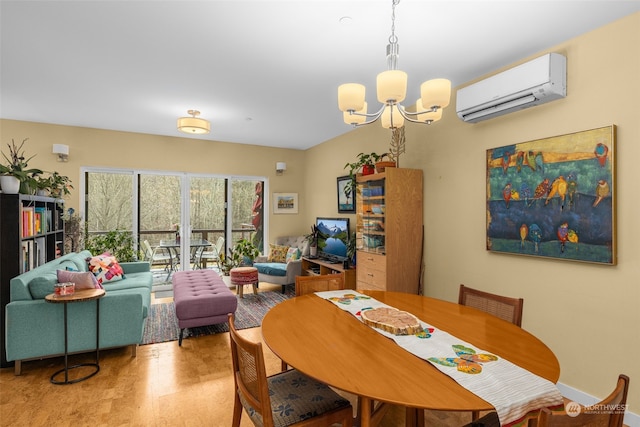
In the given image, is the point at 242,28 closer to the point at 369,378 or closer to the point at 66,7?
the point at 66,7

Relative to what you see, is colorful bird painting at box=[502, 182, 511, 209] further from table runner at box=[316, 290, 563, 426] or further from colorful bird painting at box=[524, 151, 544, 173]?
table runner at box=[316, 290, 563, 426]

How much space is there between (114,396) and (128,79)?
9.00 feet

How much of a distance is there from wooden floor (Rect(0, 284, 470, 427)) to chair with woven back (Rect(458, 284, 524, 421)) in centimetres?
79

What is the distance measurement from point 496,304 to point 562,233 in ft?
2.88

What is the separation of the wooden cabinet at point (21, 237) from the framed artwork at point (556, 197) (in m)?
4.07

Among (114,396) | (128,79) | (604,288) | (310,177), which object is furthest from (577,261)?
(310,177)

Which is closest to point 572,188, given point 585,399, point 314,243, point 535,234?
point 535,234

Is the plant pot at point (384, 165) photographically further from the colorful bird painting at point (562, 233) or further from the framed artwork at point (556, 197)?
the colorful bird painting at point (562, 233)

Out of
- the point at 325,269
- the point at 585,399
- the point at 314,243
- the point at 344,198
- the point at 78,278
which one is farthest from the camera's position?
the point at 314,243

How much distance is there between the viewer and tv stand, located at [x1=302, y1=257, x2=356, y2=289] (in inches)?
168

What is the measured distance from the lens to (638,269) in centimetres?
203

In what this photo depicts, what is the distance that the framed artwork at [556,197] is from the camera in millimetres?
2139

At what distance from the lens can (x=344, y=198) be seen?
5102 mm

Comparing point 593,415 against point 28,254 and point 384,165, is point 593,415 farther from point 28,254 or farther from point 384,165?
point 28,254
